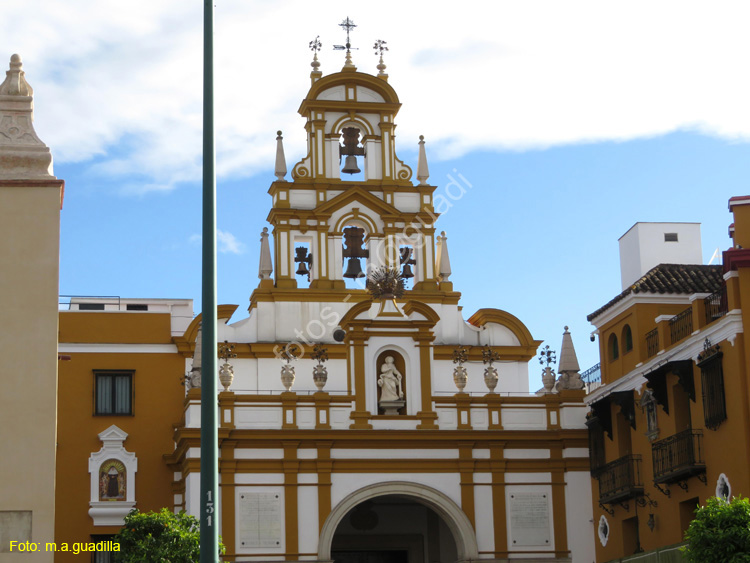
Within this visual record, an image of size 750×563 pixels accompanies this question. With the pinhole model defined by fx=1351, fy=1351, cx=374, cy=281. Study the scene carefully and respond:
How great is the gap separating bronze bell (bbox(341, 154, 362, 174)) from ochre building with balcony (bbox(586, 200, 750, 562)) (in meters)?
8.14

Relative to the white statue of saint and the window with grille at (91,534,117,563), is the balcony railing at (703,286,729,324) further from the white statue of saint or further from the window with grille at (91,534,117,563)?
the window with grille at (91,534,117,563)

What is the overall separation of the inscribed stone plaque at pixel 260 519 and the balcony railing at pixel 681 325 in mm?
10377

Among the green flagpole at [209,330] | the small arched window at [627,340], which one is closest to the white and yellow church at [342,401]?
the small arched window at [627,340]

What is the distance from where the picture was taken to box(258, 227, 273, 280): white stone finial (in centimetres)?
3728

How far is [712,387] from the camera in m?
27.4

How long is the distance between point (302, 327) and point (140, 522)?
9.52m

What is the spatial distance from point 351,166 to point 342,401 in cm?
791

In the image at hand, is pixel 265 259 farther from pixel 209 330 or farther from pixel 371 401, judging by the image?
pixel 209 330

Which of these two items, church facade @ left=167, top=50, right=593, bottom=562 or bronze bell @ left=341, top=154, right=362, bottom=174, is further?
bronze bell @ left=341, top=154, right=362, bottom=174

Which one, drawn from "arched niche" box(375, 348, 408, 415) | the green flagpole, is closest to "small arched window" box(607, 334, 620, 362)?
"arched niche" box(375, 348, 408, 415)

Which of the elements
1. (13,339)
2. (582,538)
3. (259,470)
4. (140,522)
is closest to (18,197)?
(13,339)

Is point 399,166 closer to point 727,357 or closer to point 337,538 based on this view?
point 337,538

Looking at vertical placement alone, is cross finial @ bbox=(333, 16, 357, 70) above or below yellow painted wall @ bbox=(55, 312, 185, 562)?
above

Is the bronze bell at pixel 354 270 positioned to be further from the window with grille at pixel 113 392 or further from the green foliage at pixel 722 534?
the green foliage at pixel 722 534
